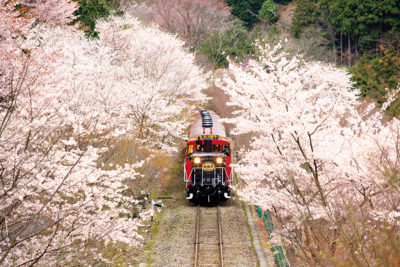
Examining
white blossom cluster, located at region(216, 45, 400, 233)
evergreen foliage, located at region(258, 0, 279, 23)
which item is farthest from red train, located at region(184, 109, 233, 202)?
evergreen foliage, located at region(258, 0, 279, 23)

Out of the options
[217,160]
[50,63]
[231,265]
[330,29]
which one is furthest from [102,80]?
[330,29]

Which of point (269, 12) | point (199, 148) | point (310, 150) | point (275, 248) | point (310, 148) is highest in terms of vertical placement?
point (269, 12)

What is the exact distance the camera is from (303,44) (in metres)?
38.1

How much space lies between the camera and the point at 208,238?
45.7ft

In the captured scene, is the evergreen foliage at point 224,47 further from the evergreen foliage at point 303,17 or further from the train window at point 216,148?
the train window at point 216,148

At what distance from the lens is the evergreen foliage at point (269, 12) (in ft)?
166

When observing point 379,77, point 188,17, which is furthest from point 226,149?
point 188,17

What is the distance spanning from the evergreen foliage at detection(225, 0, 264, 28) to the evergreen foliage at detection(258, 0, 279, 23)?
1.08 m

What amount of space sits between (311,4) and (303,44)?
7459 mm

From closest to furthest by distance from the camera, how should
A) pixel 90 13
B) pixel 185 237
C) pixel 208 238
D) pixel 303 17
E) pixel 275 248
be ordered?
pixel 275 248, pixel 208 238, pixel 185 237, pixel 90 13, pixel 303 17

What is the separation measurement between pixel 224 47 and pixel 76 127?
2931 centimetres

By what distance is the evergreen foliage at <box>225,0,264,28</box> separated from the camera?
52.0m

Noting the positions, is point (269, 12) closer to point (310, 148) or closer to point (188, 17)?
point (188, 17)

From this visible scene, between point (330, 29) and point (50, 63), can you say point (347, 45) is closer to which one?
point (330, 29)
